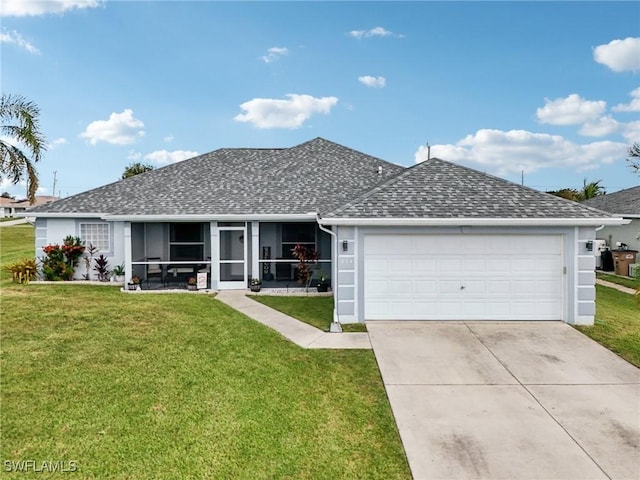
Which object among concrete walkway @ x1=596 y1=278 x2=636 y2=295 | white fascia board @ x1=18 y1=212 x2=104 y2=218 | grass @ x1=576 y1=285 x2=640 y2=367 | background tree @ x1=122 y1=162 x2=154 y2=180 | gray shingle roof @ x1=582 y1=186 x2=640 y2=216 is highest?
background tree @ x1=122 y1=162 x2=154 y2=180

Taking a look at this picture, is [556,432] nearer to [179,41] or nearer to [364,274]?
[364,274]

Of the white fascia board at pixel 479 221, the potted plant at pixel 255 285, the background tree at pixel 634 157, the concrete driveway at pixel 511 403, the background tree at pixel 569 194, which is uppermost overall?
the background tree at pixel 634 157

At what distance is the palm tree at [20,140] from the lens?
44.2ft

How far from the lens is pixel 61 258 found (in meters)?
15.3

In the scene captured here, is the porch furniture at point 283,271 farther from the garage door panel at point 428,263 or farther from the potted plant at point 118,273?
the garage door panel at point 428,263

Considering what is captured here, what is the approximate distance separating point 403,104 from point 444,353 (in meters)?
17.2

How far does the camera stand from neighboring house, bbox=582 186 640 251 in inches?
756

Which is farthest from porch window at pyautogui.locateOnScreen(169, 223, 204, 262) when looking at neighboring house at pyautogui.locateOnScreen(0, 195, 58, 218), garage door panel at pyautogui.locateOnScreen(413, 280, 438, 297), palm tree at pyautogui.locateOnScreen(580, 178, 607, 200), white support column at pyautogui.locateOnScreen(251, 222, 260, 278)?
neighboring house at pyautogui.locateOnScreen(0, 195, 58, 218)

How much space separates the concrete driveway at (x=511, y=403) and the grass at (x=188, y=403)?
48 cm

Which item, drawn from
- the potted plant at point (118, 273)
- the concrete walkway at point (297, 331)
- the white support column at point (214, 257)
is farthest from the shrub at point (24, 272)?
the concrete walkway at point (297, 331)

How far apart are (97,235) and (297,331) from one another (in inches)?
436

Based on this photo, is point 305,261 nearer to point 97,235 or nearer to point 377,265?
point 377,265

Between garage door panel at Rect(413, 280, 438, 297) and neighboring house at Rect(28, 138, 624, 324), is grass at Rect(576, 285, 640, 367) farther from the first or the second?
garage door panel at Rect(413, 280, 438, 297)

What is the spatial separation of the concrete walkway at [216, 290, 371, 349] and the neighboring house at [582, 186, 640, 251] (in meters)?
15.5
